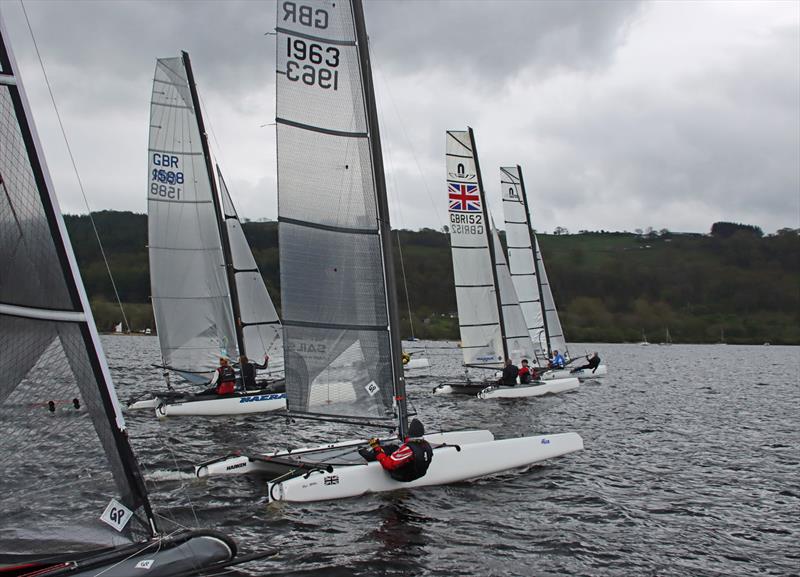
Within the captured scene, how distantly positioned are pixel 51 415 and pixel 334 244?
548cm

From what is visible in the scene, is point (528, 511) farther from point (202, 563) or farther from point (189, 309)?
point (189, 309)

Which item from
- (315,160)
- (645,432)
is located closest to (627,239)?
(645,432)

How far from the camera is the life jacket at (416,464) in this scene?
9.21 m

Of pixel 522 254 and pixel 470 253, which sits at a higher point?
pixel 522 254

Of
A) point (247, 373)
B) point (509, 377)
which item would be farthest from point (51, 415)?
Answer: point (509, 377)

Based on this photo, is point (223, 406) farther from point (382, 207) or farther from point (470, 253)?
point (470, 253)

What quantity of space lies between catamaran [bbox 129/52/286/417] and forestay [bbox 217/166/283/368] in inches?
3.9

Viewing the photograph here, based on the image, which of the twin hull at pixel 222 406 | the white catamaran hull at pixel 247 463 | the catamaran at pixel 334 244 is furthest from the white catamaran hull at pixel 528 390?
the catamaran at pixel 334 244

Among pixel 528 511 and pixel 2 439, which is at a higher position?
pixel 2 439

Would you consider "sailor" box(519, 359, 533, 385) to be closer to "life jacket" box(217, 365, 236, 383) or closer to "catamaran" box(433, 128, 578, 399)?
"catamaran" box(433, 128, 578, 399)

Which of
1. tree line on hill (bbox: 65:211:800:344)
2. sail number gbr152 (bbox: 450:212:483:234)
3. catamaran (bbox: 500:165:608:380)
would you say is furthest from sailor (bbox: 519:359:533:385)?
tree line on hill (bbox: 65:211:800:344)

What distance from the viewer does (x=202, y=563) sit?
525 cm

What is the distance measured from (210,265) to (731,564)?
14.5m

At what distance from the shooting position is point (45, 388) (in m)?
4.86
